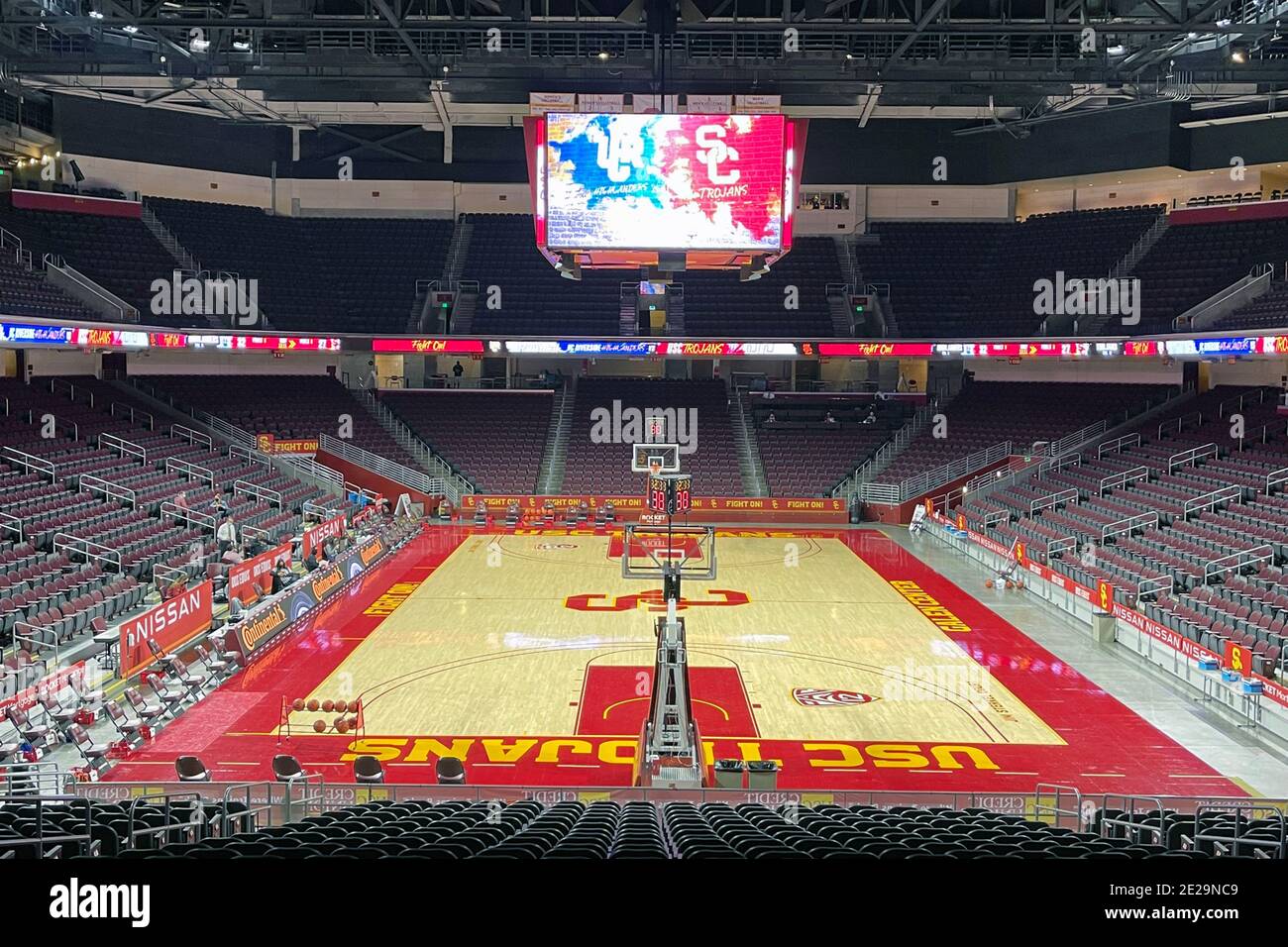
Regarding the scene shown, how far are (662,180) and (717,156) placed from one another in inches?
67.1

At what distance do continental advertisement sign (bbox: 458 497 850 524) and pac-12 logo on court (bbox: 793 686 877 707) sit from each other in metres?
22.3

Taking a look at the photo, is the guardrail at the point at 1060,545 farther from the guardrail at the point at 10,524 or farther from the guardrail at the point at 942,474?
the guardrail at the point at 10,524

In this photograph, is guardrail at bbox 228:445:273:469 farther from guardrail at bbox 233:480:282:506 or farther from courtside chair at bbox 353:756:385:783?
courtside chair at bbox 353:756:385:783

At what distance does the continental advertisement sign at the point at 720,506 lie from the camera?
41.7 metres

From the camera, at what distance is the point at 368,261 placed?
157ft

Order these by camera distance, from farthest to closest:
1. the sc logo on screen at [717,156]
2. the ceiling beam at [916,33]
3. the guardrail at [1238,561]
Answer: the sc logo on screen at [717,156] < the guardrail at [1238,561] < the ceiling beam at [916,33]

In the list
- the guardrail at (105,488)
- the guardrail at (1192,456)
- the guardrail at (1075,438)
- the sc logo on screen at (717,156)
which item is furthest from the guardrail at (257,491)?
the guardrail at (1192,456)

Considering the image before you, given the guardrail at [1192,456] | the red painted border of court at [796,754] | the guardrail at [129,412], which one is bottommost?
the red painted border of court at [796,754]

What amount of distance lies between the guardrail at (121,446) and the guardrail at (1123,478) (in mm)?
29172

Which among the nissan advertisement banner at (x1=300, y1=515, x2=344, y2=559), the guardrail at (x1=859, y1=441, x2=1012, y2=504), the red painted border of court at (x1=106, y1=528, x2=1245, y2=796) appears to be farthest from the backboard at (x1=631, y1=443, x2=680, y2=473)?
the guardrail at (x1=859, y1=441, x2=1012, y2=504)

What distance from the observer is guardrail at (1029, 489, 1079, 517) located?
34.7 m

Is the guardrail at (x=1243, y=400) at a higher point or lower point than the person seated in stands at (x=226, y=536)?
higher
